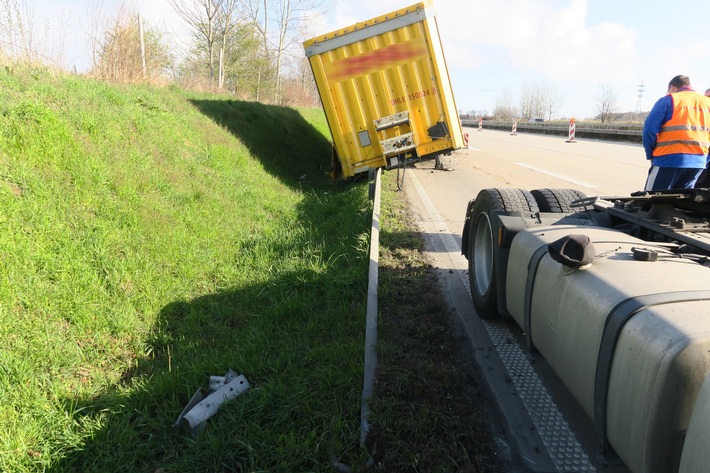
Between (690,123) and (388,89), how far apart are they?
17.0 ft

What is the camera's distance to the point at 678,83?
4.24 m

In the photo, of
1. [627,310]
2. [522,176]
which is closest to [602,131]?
[522,176]

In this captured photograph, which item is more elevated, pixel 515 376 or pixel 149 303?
pixel 149 303

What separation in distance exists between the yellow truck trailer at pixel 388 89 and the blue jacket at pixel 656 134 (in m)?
4.37

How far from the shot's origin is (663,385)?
1.34m

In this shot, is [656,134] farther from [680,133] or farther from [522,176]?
[522,176]

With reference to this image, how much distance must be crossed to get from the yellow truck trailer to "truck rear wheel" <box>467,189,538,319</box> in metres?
4.78

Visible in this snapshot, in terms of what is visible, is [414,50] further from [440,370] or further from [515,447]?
[515,447]

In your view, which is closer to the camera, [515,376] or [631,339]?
[631,339]

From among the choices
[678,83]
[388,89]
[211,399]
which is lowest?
[211,399]

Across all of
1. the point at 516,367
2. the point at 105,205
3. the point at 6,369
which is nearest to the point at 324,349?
the point at 516,367

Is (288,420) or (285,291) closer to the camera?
(288,420)

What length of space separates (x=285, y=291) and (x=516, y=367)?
7.81 ft

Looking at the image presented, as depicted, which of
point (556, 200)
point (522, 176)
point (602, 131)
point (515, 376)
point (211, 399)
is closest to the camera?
point (211, 399)
